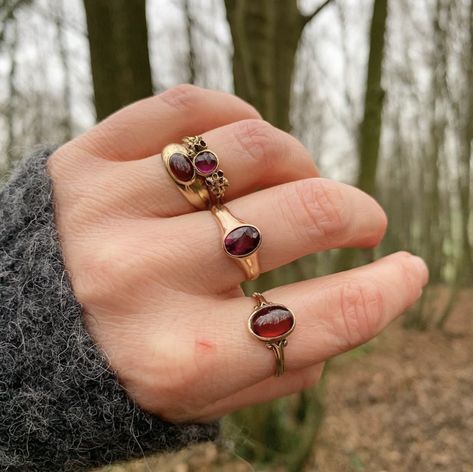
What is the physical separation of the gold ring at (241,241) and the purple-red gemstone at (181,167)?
102 millimetres

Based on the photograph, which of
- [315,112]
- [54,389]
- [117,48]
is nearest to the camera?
[54,389]

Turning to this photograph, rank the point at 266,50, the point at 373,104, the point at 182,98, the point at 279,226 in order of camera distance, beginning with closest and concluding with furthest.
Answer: the point at 279,226 → the point at 182,98 → the point at 266,50 → the point at 373,104

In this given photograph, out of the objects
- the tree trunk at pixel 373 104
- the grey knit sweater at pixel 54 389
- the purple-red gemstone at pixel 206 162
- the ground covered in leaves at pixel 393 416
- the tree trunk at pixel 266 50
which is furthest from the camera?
the ground covered in leaves at pixel 393 416

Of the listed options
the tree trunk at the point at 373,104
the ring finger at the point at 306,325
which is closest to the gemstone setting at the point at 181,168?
the ring finger at the point at 306,325

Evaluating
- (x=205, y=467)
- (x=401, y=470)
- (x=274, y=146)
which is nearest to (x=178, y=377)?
(x=274, y=146)

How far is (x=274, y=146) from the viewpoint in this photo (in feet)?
3.08

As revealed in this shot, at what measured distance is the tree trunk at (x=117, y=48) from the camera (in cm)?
186

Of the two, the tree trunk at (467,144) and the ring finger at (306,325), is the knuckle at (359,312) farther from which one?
the tree trunk at (467,144)

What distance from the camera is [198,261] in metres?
0.85

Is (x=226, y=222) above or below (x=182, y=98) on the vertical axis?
below

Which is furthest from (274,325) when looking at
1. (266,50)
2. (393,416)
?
(393,416)

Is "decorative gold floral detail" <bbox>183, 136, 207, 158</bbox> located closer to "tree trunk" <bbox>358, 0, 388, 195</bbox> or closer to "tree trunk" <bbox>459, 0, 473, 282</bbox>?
"tree trunk" <bbox>358, 0, 388, 195</bbox>

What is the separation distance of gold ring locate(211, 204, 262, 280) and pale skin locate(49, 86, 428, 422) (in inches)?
0.7

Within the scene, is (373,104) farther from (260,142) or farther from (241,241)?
(241,241)
